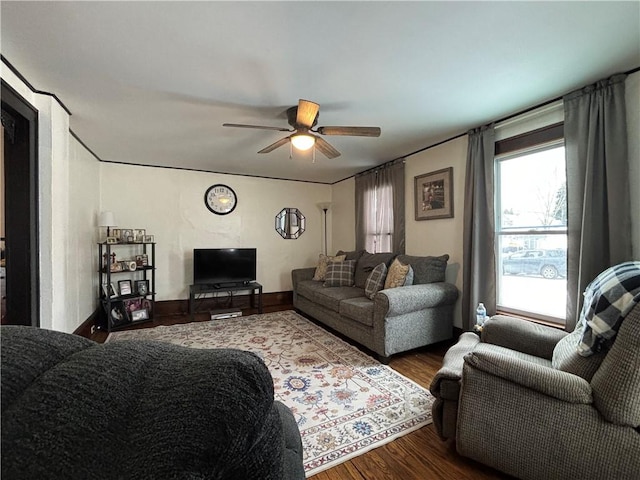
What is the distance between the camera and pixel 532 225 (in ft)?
8.43

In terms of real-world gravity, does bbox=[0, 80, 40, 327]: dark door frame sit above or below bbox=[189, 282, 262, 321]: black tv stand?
Result: above

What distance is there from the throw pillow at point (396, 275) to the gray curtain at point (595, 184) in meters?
1.34

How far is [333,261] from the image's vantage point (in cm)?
429

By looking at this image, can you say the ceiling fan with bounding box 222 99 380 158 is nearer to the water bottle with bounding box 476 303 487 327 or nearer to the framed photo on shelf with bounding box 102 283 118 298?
the water bottle with bounding box 476 303 487 327

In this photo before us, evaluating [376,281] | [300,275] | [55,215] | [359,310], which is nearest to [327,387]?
[359,310]

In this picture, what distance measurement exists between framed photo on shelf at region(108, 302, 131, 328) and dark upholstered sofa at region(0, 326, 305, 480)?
3.97 metres

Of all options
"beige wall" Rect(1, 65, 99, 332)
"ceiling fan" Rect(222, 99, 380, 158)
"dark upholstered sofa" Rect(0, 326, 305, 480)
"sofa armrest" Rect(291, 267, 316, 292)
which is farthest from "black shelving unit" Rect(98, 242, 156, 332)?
"dark upholstered sofa" Rect(0, 326, 305, 480)

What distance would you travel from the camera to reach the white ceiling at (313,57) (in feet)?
4.57

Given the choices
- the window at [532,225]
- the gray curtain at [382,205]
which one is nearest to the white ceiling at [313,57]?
the window at [532,225]

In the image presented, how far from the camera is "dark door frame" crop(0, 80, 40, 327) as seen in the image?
2037mm

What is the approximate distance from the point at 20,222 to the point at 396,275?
332 centimetres

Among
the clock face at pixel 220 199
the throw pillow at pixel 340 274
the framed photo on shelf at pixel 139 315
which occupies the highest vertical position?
the clock face at pixel 220 199

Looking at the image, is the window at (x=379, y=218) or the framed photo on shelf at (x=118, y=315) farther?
the window at (x=379, y=218)

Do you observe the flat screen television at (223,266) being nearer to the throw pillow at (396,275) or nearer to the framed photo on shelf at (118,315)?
the framed photo on shelf at (118,315)
